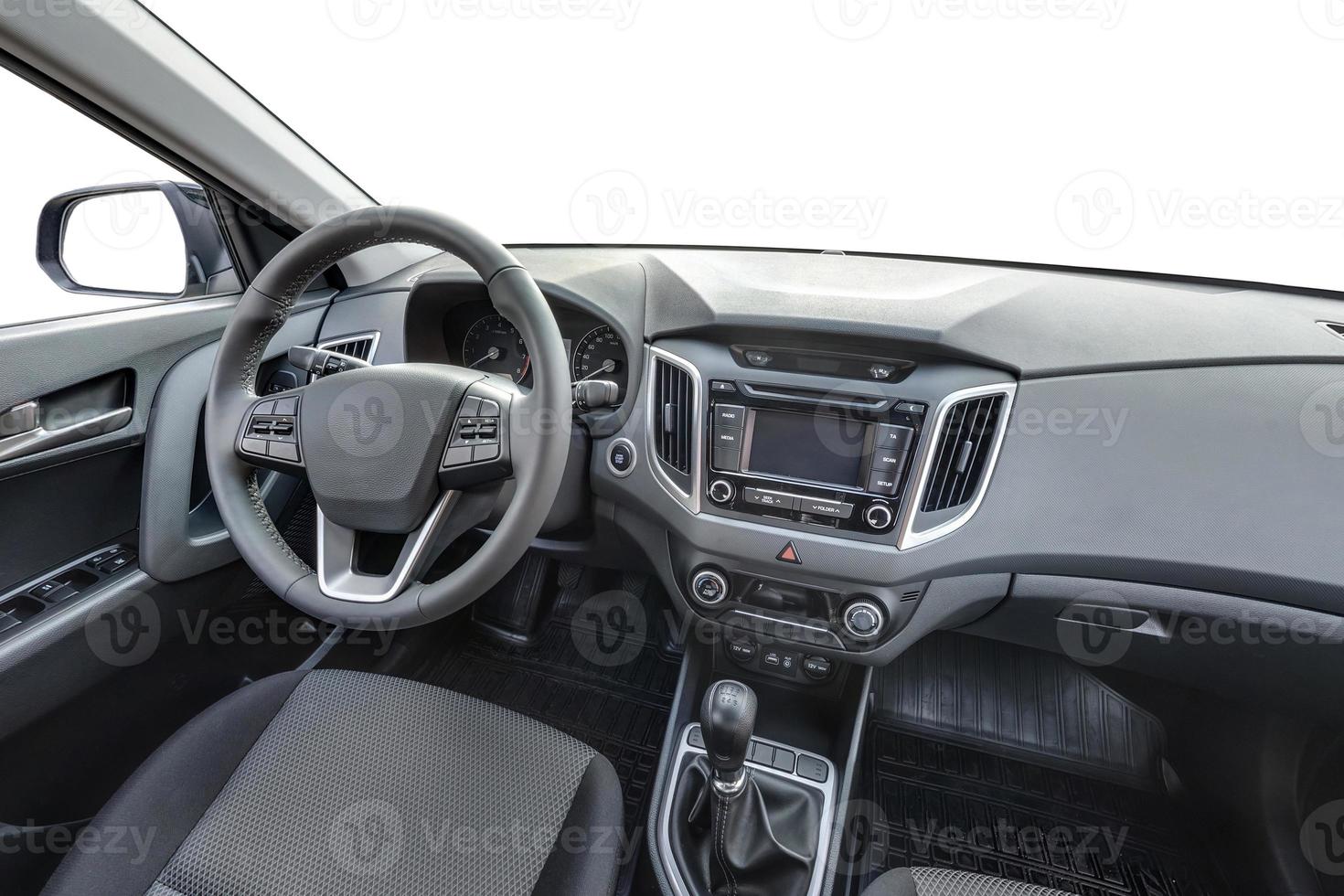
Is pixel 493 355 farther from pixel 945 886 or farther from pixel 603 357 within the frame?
pixel 945 886

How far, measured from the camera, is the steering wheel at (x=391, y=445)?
0.94 m

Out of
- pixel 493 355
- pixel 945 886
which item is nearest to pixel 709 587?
pixel 945 886

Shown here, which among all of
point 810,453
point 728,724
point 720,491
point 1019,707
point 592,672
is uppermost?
point 810,453

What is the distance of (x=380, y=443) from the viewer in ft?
3.25

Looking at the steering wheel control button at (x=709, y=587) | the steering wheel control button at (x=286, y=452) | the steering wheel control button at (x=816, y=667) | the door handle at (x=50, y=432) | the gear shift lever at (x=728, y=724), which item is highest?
the steering wheel control button at (x=286, y=452)

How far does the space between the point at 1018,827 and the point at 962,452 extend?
1.00 metres

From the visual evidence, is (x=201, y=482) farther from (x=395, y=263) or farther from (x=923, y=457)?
(x=923, y=457)

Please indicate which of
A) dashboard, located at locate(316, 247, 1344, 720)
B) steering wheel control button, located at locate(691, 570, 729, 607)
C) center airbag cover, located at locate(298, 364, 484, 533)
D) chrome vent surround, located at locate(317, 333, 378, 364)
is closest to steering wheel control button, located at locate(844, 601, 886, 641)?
dashboard, located at locate(316, 247, 1344, 720)

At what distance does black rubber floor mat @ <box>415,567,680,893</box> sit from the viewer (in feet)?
5.72

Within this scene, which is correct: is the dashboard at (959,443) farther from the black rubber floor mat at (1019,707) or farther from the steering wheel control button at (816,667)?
the black rubber floor mat at (1019,707)

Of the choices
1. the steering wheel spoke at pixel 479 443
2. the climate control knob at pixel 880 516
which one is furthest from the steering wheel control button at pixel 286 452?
the climate control knob at pixel 880 516

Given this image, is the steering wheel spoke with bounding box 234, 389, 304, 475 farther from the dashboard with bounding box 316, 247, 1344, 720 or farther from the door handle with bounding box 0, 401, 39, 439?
the dashboard with bounding box 316, 247, 1344, 720

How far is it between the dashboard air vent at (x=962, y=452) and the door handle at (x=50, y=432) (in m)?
1.50

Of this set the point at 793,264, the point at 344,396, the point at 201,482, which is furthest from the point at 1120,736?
the point at 201,482
